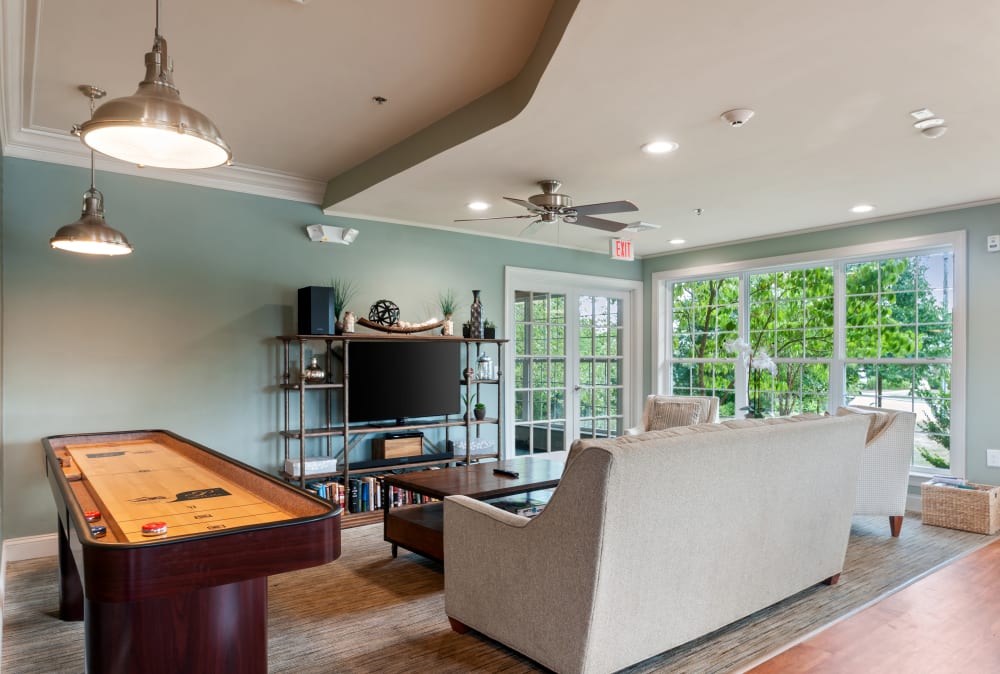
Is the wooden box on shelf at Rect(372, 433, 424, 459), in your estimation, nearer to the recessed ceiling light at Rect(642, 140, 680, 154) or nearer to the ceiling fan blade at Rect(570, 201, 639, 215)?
the ceiling fan blade at Rect(570, 201, 639, 215)

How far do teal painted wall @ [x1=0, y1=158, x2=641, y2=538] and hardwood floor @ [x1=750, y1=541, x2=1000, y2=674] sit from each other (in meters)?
3.61

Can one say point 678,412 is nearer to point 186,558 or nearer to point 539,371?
point 539,371

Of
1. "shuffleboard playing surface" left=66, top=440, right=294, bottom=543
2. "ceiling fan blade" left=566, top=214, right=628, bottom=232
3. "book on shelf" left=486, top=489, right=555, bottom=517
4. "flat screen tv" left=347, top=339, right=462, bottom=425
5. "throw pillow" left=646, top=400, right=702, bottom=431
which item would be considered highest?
"ceiling fan blade" left=566, top=214, right=628, bottom=232

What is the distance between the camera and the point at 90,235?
Result: 2791 mm

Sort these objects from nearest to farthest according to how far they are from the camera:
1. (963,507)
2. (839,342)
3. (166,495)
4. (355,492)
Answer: (166,495), (963,507), (355,492), (839,342)

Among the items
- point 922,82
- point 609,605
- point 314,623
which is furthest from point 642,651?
point 922,82

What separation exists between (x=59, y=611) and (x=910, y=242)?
6.17 meters

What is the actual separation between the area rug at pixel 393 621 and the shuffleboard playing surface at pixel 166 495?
757 mm

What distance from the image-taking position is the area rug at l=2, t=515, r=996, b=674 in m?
2.54

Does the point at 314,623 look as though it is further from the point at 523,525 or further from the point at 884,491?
the point at 884,491

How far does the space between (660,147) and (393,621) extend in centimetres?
273

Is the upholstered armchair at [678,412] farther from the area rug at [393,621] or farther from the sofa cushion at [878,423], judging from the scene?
the area rug at [393,621]

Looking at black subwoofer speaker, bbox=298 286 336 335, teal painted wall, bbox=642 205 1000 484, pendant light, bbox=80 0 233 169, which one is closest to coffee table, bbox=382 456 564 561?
black subwoofer speaker, bbox=298 286 336 335

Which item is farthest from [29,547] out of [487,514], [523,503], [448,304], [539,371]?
[539,371]
